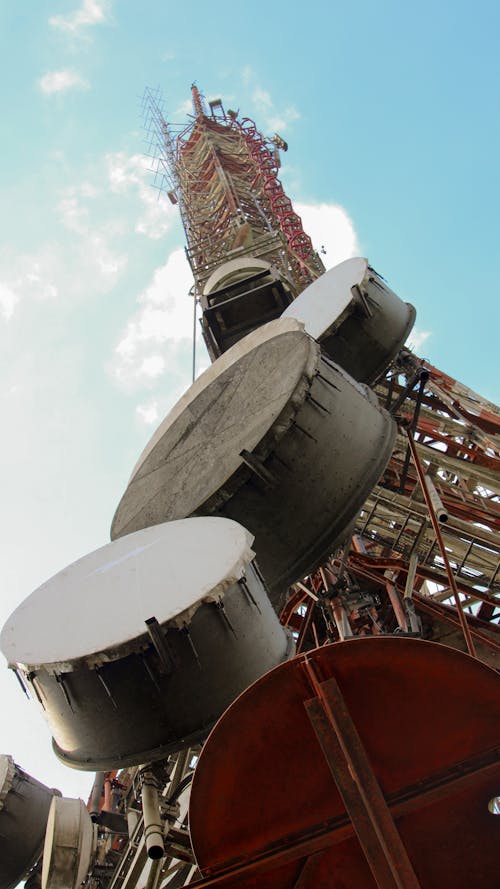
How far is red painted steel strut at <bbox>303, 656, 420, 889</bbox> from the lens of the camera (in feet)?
9.34

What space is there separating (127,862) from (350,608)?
376cm

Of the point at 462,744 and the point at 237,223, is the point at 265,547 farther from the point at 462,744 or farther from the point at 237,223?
the point at 237,223

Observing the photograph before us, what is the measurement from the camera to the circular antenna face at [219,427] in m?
6.18

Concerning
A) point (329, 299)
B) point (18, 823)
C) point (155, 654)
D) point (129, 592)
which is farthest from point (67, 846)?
point (329, 299)

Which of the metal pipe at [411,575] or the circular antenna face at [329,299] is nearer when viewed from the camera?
the circular antenna face at [329,299]

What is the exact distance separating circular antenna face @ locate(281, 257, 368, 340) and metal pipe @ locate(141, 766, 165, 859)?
4.55m

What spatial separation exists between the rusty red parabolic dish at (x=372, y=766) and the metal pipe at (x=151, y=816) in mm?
956

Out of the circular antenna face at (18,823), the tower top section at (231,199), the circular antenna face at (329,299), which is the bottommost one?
the circular antenna face at (18,823)

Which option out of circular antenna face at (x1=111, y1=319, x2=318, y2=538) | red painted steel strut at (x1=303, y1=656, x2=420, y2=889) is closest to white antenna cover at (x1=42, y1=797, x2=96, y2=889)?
circular antenna face at (x1=111, y1=319, x2=318, y2=538)

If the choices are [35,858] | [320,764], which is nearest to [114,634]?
[320,764]

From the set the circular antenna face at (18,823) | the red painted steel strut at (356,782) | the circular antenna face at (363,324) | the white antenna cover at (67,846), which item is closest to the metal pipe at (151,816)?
the red painted steel strut at (356,782)

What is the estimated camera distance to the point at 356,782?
3.00 meters

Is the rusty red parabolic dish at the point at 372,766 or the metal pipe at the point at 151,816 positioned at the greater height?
the rusty red parabolic dish at the point at 372,766

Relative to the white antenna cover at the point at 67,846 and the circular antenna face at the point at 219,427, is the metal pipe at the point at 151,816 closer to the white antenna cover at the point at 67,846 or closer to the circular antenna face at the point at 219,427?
the circular antenna face at the point at 219,427
